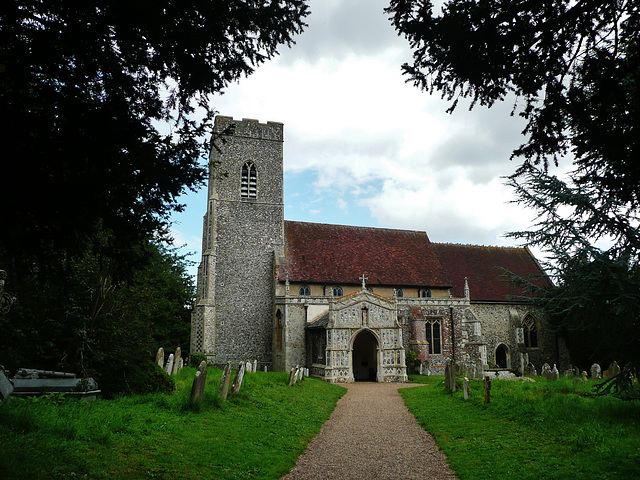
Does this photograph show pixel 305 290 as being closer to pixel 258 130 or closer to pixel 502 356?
pixel 258 130

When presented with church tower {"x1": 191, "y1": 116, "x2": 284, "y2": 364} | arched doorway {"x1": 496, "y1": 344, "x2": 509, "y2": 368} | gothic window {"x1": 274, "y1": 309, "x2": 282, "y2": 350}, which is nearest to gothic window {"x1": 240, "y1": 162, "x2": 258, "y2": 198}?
church tower {"x1": 191, "y1": 116, "x2": 284, "y2": 364}

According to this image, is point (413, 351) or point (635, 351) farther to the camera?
point (413, 351)

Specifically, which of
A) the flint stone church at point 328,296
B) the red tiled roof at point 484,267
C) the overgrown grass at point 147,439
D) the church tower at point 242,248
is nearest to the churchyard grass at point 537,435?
the overgrown grass at point 147,439

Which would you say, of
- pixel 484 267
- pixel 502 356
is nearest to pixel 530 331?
pixel 502 356

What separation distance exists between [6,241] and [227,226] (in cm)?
2662

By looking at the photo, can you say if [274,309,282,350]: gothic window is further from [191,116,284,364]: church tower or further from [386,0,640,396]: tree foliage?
[386,0,640,396]: tree foliage

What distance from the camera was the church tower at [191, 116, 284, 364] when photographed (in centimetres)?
2833

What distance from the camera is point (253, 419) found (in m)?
10.5

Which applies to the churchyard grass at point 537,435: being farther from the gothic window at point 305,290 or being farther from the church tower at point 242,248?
the church tower at point 242,248

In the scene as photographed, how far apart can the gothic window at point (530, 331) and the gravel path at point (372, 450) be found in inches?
872

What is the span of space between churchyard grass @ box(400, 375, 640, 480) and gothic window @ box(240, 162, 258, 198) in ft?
67.8

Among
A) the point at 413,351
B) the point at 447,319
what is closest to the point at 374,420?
the point at 413,351

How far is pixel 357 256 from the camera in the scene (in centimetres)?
3203

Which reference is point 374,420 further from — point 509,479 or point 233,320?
point 233,320
